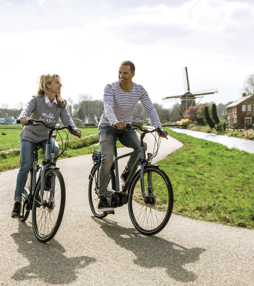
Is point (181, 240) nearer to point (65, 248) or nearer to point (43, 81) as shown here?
point (65, 248)

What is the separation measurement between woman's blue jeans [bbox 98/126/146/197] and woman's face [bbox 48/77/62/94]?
76 centimetres

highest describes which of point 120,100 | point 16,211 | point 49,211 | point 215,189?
point 120,100

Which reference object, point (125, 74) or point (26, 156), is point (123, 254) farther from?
point (125, 74)

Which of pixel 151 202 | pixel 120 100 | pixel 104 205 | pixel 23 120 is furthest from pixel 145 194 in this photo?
pixel 23 120

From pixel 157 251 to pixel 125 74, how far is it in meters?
2.17

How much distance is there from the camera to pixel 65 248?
3.41m

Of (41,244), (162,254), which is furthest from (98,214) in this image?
(162,254)

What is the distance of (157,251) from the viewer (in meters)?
3.33

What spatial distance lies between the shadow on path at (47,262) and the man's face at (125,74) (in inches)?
83.7

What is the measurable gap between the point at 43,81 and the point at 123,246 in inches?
90.1

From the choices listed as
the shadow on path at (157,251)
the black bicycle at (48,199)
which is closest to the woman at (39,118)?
the black bicycle at (48,199)

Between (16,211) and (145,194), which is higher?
(145,194)

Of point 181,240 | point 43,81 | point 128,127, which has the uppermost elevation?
point 43,81

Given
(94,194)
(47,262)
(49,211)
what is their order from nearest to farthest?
1. (47,262)
2. (49,211)
3. (94,194)
